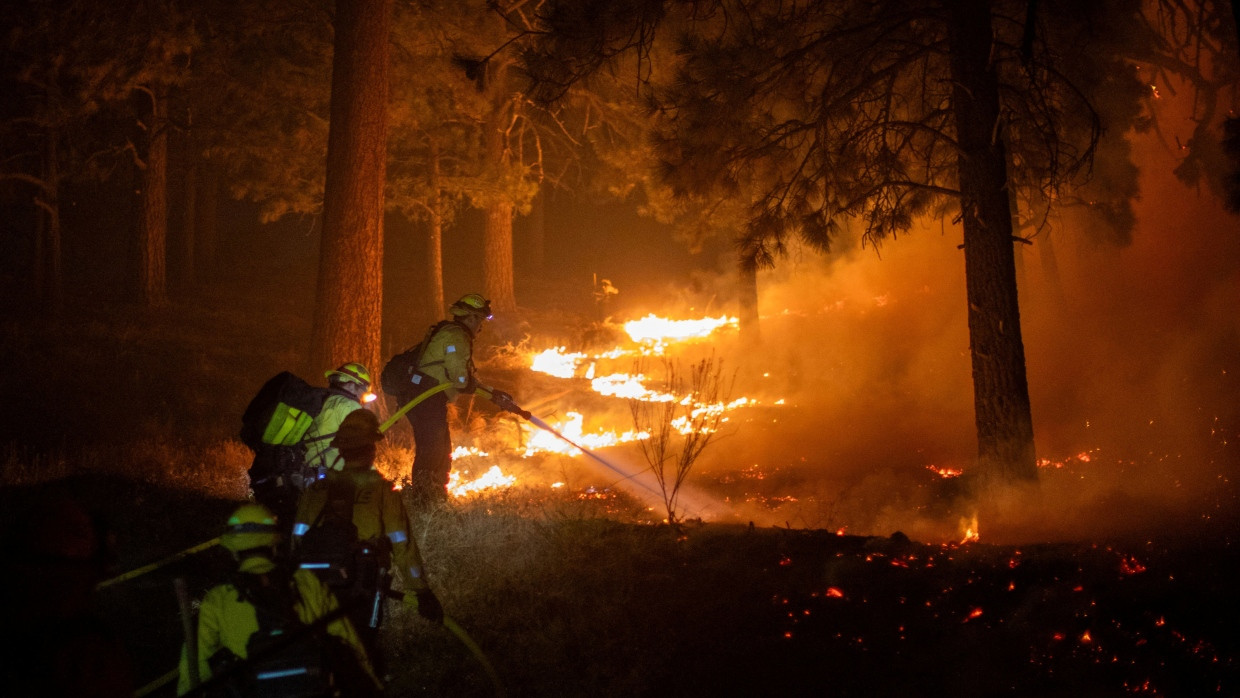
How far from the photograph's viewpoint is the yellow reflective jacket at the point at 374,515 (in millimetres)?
3732

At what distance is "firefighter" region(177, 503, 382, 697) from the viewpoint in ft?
9.73

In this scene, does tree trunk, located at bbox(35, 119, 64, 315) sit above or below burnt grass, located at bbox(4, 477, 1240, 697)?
above

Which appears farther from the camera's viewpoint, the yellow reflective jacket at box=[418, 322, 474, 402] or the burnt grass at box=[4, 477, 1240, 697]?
the yellow reflective jacket at box=[418, 322, 474, 402]

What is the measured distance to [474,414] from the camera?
37.8ft

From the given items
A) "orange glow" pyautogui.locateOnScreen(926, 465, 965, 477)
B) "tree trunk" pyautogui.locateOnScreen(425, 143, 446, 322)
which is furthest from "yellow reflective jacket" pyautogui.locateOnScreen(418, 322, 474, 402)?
"tree trunk" pyautogui.locateOnScreen(425, 143, 446, 322)

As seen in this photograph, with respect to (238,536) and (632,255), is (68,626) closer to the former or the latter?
(238,536)

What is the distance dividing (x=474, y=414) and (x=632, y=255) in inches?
829

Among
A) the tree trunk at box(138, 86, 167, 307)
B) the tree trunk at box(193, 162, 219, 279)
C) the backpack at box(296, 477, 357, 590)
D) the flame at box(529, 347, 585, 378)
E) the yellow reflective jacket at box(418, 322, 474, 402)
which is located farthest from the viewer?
the tree trunk at box(193, 162, 219, 279)

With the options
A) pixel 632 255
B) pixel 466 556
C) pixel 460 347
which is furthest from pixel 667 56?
pixel 632 255

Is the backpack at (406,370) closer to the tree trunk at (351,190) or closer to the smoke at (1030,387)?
the tree trunk at (351,190)

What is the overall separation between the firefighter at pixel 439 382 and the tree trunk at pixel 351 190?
1985 mm

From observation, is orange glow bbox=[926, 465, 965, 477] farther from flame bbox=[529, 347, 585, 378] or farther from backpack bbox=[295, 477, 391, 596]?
backpack bbox=[295, 477, 391, 596]

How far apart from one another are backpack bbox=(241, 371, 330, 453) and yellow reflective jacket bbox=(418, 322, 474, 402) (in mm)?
2113

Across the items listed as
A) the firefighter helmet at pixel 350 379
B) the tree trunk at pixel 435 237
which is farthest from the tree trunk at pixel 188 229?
the firefighter helmet at pixel 350 379
